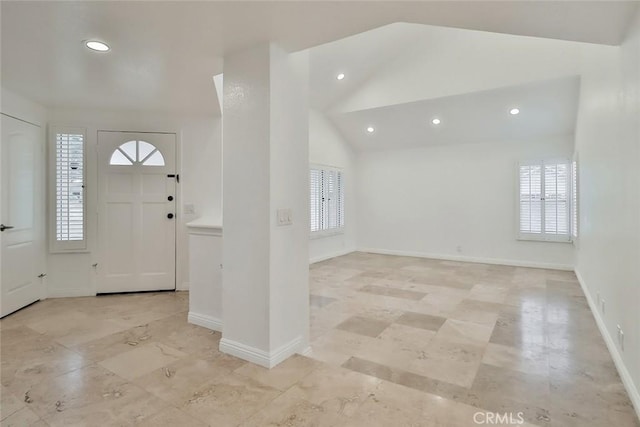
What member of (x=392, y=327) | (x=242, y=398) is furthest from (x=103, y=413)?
(x=392, y=327)

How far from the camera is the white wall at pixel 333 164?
6836mm

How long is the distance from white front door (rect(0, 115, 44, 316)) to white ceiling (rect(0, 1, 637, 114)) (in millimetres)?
832

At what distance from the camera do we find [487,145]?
6.76m

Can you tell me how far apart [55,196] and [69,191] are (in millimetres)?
158

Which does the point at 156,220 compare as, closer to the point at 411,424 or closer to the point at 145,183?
the point at 145,183

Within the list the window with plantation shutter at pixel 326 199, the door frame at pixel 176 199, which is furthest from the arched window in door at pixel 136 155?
the window with plantation shutter at pixel 326 199

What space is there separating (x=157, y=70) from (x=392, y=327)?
3.23 metres

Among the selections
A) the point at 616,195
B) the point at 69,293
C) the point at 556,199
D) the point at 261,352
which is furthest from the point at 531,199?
the point at 69,293

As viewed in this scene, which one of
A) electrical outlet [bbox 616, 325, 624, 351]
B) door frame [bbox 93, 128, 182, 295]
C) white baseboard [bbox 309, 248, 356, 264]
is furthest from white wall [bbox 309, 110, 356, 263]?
electrical outlet [bbox 616, 325, 624, 351]

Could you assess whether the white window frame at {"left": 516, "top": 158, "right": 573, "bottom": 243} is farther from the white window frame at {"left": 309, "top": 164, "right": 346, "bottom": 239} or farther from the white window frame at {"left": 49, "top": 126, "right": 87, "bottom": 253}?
the white window frame at {"left": 49, "top": 126, "right": 87, "bottom": 253}

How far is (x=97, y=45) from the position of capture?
2502 mm

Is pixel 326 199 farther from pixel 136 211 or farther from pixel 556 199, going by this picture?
pixel 556 199

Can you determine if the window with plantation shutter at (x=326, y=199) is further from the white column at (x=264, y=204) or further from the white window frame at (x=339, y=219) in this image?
the white column at (x=264, y=204)

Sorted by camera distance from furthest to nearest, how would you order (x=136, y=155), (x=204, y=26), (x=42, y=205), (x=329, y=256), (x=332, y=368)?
(x=329, y=256) < (x=136, y=155) < (x=42, y=205) < (x=332, y=368) < (x=204, y=26)
